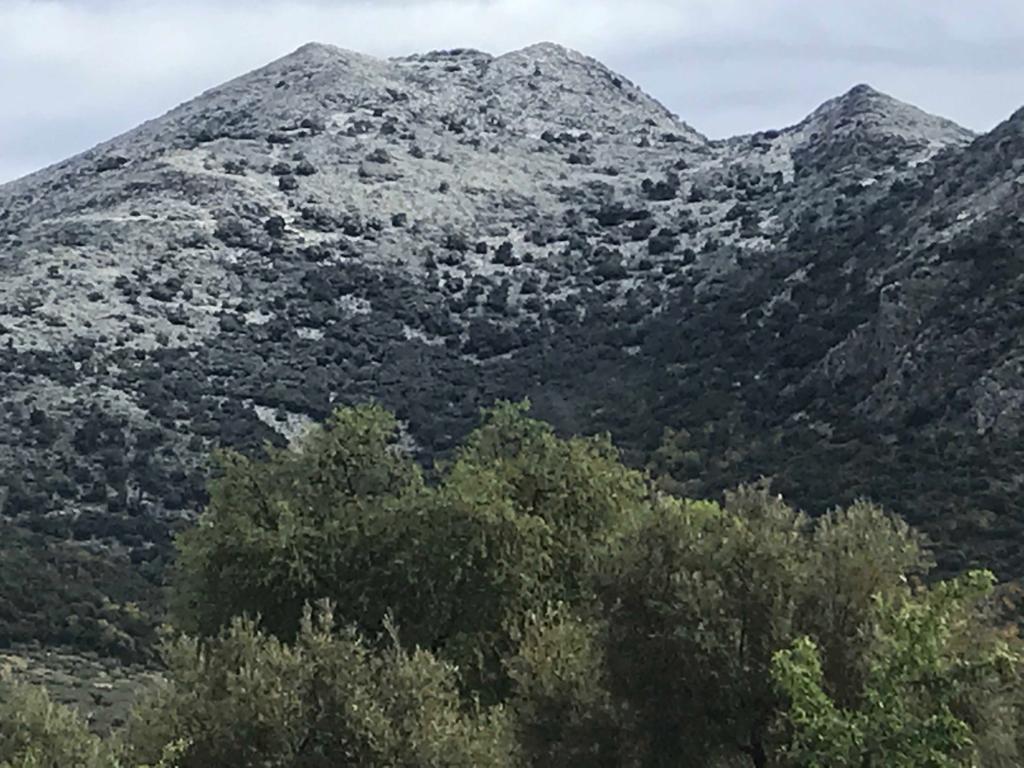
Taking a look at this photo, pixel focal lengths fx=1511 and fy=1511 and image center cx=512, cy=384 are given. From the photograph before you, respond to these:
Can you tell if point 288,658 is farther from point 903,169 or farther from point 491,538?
point 903,169

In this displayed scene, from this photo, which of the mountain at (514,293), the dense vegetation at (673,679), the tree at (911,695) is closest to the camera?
the tree at (911,695)

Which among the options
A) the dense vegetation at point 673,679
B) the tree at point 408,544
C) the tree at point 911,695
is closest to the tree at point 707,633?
the dense vegetation at point 673,679

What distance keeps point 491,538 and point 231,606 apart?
4527mm

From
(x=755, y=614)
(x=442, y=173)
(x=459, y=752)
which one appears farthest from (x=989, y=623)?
(x=442, y=173)

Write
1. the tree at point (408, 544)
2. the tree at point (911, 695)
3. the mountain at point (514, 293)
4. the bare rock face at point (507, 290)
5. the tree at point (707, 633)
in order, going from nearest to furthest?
the tree at point (911, 695) → the tree at point (707, 633) → the tree at point (408, 544) → the mountain at point (514, 293) → the bare rock face at point (507, 290)

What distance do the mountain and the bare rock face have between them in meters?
0.18

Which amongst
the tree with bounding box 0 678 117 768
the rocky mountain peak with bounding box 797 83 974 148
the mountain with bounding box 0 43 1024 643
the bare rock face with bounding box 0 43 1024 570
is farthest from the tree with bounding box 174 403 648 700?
the rocky mountain peak with bounding box 797 83 974 148

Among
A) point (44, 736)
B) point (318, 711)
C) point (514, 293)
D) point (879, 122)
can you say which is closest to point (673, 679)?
point (318, 711)

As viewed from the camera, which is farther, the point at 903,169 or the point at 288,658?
the point at 903,169

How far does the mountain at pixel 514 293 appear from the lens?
5088cm

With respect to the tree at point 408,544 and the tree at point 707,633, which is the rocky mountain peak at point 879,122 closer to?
the tree at point 408,544

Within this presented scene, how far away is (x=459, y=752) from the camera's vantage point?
16281 mm

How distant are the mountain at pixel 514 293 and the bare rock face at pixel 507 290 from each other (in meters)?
0.18

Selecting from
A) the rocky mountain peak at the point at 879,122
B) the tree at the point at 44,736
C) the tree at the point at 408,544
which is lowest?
the tree at the point at 44,736
